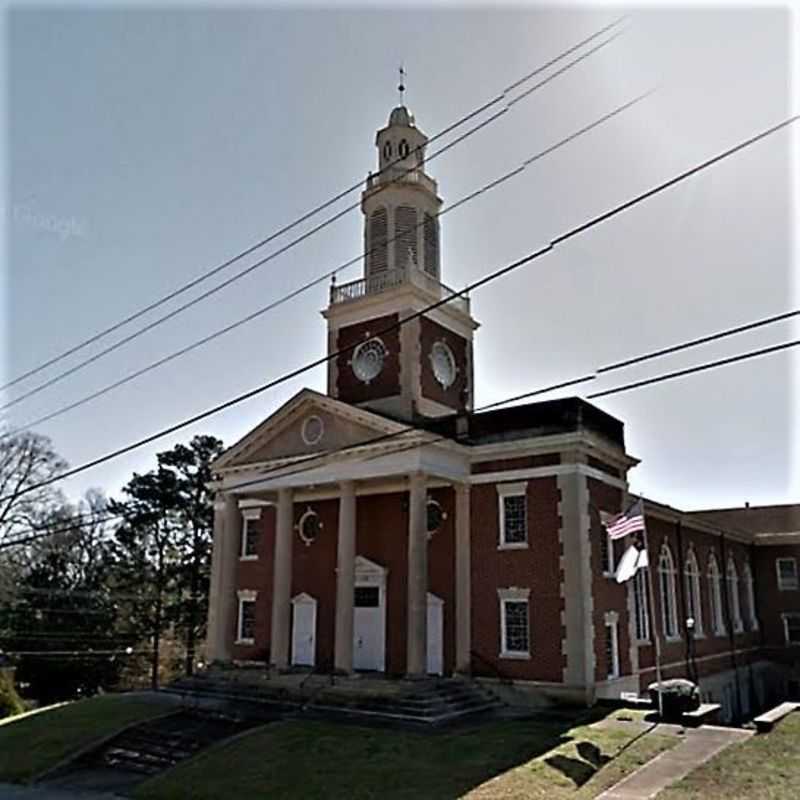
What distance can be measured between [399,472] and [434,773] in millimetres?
9730

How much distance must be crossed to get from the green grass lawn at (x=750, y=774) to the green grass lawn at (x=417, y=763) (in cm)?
140

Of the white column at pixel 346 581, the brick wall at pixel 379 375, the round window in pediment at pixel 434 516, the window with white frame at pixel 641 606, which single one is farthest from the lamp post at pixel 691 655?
the brick wall at pixel 379 375

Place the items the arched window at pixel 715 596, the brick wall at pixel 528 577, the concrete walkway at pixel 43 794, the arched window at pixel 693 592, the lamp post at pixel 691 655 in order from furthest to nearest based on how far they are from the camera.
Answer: the arched window at pixel 715 596 → the arched window at pixel 693 592 → the lamp post at pixel 691 655 → the brick wall at pixel 528 577 → the concrete walkway at pixel 43 794

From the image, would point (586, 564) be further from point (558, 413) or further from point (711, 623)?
point (711, 623)

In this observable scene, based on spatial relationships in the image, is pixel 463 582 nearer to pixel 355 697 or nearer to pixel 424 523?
pixel 424 523

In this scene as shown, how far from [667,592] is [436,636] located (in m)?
10.8

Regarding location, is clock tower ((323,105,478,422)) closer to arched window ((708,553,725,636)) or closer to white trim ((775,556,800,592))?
arched window ((708,553,725,636))

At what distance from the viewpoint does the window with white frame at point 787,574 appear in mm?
40812

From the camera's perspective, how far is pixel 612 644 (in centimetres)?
2348

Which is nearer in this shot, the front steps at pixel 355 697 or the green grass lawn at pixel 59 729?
the green grass lawn at pixel 59 729

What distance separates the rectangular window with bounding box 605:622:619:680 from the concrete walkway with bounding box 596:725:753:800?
5068 mm

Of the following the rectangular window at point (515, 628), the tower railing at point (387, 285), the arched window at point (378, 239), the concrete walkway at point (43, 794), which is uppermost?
the arched window at point (378, 239)

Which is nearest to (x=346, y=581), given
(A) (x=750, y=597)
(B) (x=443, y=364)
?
(B) (x=443, y=364)

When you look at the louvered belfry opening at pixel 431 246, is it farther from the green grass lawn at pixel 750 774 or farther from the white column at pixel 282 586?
the green grass lawn at pixel 750 774
